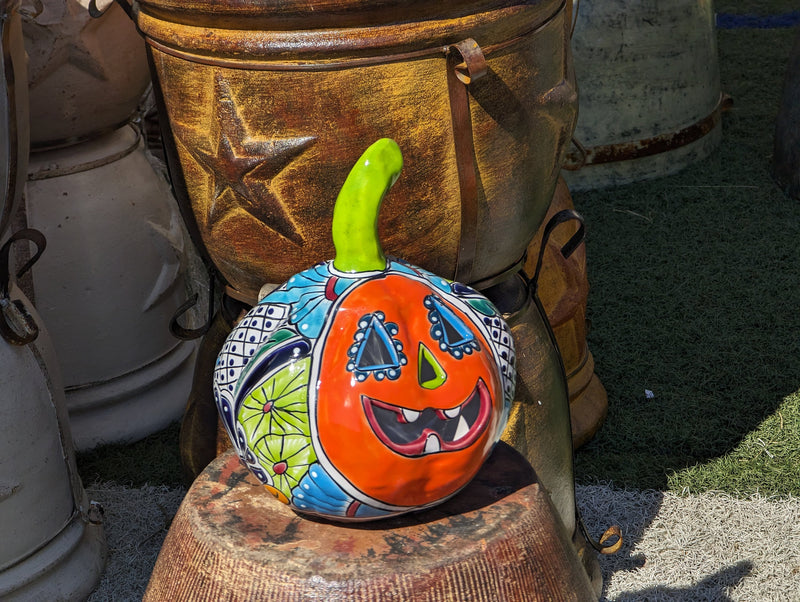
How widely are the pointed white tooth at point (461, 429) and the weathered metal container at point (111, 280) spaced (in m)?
1.26

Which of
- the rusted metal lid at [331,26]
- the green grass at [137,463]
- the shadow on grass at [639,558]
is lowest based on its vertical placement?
the shadow on grass at [639,558]

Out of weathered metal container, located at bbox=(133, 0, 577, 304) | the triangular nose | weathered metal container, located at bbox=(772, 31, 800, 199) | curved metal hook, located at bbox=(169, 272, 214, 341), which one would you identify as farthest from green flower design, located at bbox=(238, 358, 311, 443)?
weathered metal container, located at bbox=(772, 31, 800, 199)

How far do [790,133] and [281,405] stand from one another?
263 centimetres

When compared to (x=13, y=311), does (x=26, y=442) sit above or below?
below

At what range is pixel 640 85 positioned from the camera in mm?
3172

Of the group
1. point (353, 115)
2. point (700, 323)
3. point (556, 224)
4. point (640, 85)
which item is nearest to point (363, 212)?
point (353, 115)

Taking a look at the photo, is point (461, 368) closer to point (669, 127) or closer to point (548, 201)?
point (548, 201)

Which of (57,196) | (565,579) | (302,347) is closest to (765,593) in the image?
(565,579)

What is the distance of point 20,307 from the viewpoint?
5.16ft

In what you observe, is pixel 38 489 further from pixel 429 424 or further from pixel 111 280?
pixel 429 424

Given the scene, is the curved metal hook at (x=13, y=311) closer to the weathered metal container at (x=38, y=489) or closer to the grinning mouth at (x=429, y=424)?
the weathered metal container at (x=38, y=489)

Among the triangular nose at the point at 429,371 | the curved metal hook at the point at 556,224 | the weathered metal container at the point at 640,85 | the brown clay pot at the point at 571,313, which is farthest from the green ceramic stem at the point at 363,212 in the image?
the weathered metal container at the point at 640,85

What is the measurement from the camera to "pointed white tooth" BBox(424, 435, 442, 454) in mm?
984

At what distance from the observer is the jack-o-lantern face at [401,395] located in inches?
38.3
